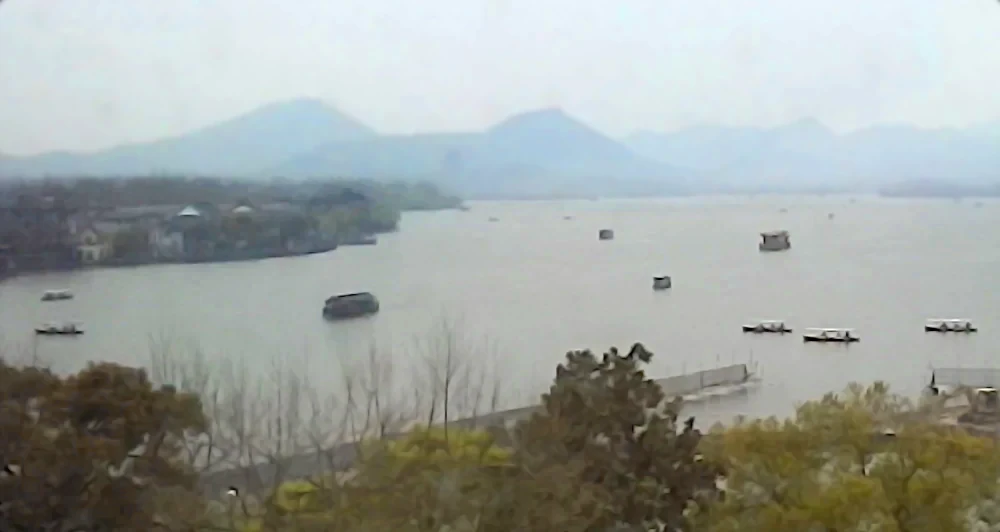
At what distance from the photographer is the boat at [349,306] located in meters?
3.00

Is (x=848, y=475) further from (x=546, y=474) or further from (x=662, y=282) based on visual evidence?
(x=662, y=282)

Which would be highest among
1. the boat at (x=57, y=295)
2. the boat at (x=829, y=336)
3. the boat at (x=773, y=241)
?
the boat at (x=773, y=241)

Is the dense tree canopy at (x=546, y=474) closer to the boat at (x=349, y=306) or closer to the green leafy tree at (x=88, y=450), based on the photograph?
the green leafy tree at (x=88, y=450)

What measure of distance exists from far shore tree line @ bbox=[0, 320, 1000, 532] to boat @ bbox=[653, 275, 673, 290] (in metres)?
0.91

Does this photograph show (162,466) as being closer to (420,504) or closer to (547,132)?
(420,504)

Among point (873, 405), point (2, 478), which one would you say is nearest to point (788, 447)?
point (873, 405)

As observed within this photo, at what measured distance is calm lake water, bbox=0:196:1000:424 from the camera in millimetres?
2875

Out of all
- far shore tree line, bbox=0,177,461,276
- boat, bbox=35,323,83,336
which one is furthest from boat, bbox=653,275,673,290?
boat, bbox=35,323,83,336

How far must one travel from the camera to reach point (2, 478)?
2006 mm

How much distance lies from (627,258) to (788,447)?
1.19 meters

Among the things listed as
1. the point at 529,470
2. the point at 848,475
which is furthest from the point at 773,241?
the point at 529,470

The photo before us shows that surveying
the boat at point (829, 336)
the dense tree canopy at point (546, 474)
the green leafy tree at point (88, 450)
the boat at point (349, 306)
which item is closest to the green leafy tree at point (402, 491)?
the dense tree canopy at point (546, 474)

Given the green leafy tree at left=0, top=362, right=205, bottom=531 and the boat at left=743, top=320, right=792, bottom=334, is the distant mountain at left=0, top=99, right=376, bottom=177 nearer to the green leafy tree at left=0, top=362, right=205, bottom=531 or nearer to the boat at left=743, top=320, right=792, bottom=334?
the green leafy tree at left=0, top=362, right=205, bottom=531

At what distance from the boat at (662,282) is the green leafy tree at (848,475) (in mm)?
986
